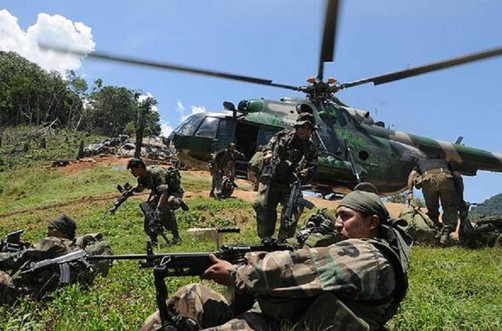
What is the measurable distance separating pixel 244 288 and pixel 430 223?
677 cm

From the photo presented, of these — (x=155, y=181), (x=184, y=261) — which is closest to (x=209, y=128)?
(x=155, y=181)

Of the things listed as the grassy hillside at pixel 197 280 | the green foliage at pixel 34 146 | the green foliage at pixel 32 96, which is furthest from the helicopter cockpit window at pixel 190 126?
the green foliage at pixel 32 96

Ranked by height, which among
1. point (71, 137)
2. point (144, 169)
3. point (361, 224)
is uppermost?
point (361, 224)

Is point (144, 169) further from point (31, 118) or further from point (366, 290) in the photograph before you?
point (31, 118)

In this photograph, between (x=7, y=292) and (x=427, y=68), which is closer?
(x=7, y=292)

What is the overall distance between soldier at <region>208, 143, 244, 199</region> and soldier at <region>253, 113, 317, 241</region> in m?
6.25

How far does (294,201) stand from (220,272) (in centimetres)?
448

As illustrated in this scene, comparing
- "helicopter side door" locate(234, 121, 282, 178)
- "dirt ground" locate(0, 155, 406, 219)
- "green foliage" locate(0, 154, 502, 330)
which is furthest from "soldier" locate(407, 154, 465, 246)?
"helicopter side door" locate(234, 121, 282, 178)

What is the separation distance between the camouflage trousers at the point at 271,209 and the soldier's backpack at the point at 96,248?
87.1 inches

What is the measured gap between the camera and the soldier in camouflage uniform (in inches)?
98.1

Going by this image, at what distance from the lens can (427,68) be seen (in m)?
8.57

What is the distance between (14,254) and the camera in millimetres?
Answer: 4953

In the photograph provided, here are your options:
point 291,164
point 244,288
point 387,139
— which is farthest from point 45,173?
point 244,288

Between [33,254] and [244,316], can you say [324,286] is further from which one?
[33,254]
